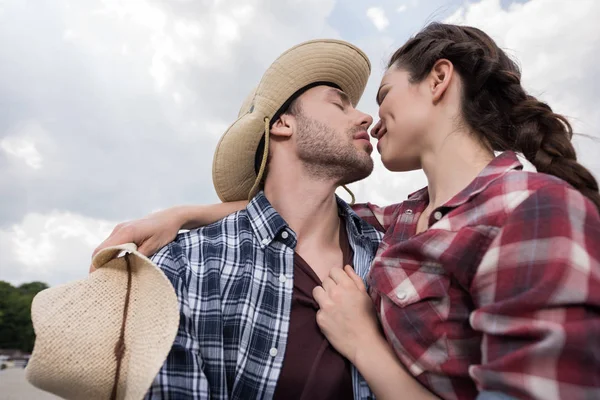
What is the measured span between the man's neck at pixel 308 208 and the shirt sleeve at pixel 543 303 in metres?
1.61

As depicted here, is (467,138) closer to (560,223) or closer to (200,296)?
(560,223)

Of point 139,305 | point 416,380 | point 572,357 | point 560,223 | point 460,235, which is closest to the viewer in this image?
point 572,357

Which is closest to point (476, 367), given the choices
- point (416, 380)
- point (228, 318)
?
point (416, 380)

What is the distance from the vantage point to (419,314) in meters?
1.75

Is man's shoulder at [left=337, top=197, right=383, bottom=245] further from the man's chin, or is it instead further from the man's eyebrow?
the man's eyebrow

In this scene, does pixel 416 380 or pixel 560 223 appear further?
pixel 416 380

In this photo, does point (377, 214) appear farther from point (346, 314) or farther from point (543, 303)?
point (543, 303)

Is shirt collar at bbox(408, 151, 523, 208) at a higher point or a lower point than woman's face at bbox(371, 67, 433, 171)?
lower

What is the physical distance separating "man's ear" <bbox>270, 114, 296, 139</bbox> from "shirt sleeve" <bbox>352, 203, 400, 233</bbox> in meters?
0.67

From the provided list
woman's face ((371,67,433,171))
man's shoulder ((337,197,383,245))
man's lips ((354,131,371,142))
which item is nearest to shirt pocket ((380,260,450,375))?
woman's face ((371,67,433,171))

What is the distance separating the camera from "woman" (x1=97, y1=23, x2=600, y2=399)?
1.33 metres

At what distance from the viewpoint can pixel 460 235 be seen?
1.67m

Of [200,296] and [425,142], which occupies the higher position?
[425,142]

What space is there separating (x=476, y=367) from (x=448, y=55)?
4.79 ft
